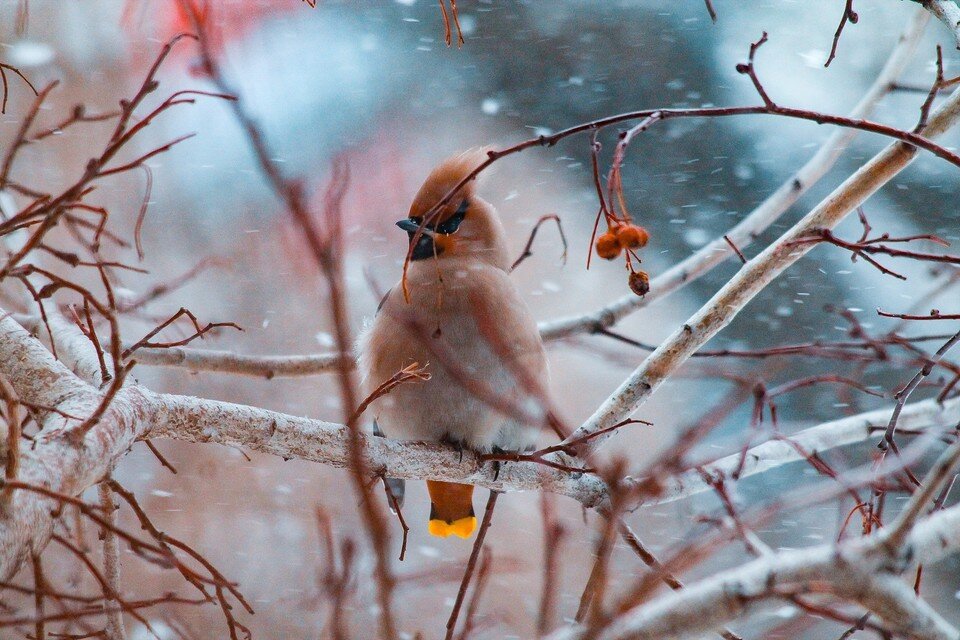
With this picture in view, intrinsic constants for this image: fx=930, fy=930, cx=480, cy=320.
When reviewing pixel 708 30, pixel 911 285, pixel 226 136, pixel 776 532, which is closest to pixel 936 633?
pixel 776 532

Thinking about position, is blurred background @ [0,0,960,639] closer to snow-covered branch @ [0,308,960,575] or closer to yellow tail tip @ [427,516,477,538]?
yellow tail tip @ [427,516,477,538]

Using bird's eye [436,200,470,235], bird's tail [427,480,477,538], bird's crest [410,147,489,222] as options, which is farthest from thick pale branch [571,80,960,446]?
bird's eye [436,200,470,235]

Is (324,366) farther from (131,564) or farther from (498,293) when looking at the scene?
(131,564)

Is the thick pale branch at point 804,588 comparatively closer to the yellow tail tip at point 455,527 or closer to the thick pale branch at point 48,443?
the thick pale branch at point 48,443

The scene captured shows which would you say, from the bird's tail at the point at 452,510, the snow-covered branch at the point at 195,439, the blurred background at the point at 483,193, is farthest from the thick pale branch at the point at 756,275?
the blurred background at the point at 483,193

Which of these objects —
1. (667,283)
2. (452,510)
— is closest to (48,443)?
(452,510)

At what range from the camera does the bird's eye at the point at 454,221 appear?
2.80m

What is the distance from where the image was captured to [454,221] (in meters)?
2.83

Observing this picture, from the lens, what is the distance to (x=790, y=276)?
5438 millimetres

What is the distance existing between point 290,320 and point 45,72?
2.21m

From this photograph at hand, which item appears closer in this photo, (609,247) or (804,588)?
(804,588)

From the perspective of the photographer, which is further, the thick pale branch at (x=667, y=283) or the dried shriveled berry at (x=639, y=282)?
the thick pale branch at (x=667, y=283)

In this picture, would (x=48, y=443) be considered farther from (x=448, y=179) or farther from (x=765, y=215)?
(x=765, y=215)

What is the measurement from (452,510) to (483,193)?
3514 mm
